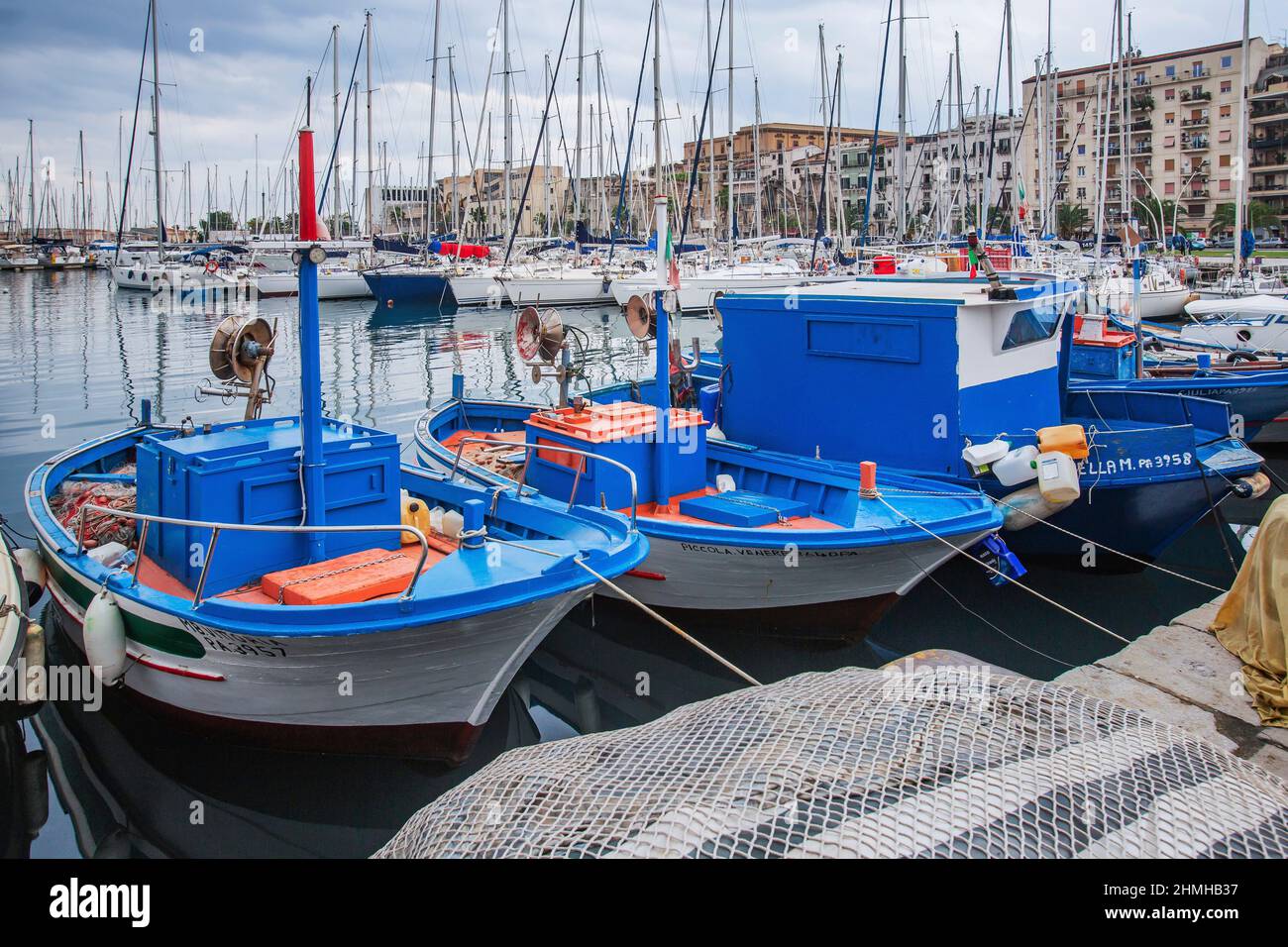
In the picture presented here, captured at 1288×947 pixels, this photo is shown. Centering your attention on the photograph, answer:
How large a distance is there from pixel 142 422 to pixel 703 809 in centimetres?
1235

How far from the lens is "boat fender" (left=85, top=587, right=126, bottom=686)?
8.10 metres

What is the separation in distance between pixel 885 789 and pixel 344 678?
208 inches

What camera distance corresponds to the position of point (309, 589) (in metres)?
7.62

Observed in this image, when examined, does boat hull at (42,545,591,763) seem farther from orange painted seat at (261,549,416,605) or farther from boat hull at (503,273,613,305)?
boat hull at (503,273,613,305)

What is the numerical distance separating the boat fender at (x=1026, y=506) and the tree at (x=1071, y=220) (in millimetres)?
77365

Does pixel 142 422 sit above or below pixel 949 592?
above

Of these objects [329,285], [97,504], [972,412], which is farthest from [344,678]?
[329,285]

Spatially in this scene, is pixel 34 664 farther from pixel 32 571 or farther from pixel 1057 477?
pixel 1057 477

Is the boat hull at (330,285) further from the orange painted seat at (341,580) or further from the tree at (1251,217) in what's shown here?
the tree at (1251,217)

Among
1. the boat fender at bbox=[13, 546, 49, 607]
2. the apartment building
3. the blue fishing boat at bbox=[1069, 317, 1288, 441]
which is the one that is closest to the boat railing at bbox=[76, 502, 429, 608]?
the boat fender at bbox=[13, 546, 49, 607]

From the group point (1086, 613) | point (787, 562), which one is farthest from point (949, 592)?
point (787, 562)

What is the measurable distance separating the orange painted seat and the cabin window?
773 centimetres
